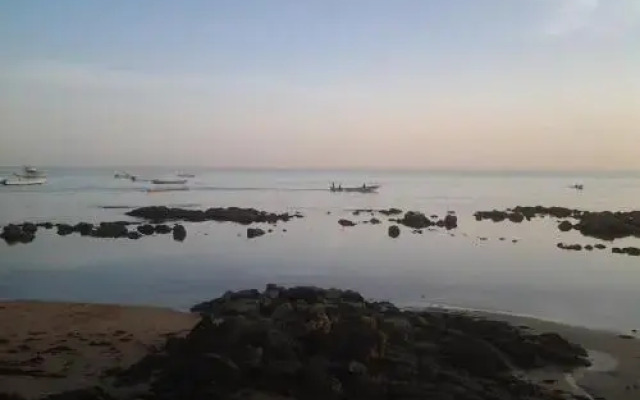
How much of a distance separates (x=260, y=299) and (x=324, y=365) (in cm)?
A: 669

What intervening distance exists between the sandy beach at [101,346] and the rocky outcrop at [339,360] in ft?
2.69

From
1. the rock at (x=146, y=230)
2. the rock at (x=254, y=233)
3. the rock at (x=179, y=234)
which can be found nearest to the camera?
the rock at (x=179, y=234)

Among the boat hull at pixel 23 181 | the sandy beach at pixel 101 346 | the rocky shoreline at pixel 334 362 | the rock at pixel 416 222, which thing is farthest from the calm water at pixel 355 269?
the boat hull at pixel 23 181

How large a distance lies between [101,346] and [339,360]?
18.8 feet

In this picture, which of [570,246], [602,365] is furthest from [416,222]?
[602,365]

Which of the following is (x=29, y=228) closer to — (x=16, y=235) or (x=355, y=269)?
(x=16, y=235)

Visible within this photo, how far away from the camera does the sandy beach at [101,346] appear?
39.2 ft

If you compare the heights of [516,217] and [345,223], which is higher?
[516,217]

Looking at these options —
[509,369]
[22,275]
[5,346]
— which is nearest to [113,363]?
[5,346]

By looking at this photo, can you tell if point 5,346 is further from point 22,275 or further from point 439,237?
point 439,237

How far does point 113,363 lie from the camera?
12945mm

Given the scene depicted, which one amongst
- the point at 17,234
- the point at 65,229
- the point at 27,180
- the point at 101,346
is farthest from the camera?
the point at 27,180

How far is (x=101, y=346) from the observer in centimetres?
1422

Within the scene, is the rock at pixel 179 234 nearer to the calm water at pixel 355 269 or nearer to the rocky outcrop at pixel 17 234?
the calm water at pixel 355 269
